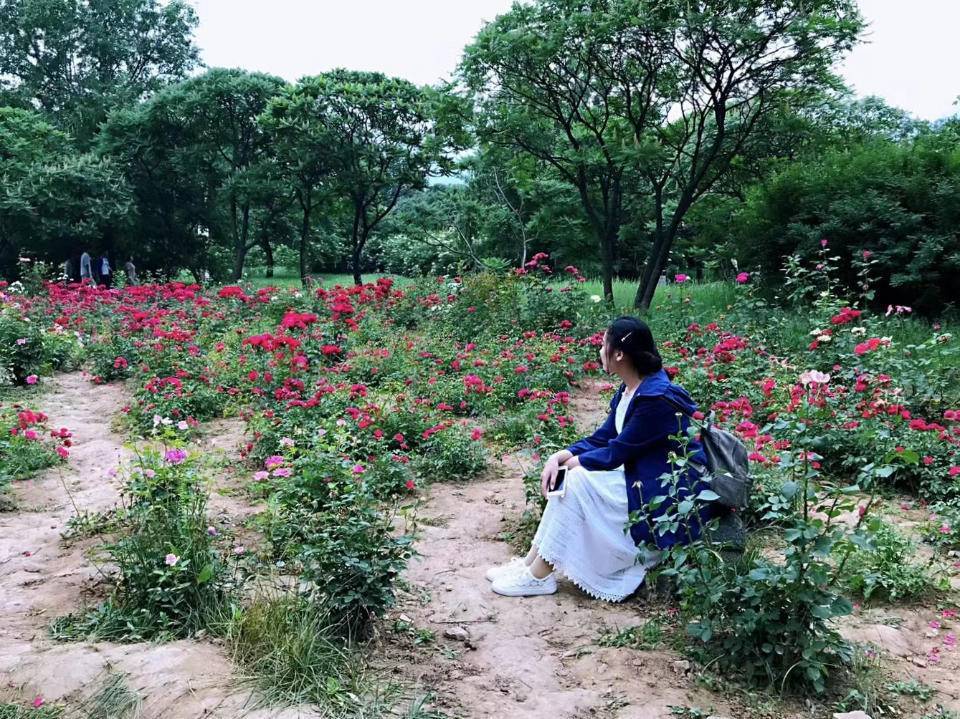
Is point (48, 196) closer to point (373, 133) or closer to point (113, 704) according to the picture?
point (373, 133)

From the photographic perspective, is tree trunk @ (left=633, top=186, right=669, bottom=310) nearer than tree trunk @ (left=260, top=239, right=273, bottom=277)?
Yes

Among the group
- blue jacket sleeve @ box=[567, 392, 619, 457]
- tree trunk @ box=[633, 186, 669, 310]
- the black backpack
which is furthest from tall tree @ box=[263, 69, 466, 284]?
the black backpack

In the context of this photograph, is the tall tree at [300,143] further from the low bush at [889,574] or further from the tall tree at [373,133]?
the low bush at [889,574]

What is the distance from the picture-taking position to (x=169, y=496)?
3330 mm

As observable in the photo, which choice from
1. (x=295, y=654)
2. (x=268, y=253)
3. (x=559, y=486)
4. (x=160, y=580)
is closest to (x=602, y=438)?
(x=559, y=486)

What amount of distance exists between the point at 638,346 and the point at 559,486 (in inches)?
32.5

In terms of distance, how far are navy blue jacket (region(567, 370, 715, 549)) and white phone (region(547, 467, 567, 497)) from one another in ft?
0.63

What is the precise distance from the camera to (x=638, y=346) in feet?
10.7

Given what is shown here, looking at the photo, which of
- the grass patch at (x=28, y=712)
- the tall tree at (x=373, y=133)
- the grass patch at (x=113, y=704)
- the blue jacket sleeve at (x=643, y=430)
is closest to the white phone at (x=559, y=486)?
the blue jacket sleeve at (x=643, y=430)

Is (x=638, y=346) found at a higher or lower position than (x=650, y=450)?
higher

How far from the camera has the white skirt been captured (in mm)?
3268

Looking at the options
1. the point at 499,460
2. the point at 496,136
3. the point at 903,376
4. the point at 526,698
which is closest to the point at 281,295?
the point at 496,136

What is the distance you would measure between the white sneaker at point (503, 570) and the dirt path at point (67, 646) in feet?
4.42

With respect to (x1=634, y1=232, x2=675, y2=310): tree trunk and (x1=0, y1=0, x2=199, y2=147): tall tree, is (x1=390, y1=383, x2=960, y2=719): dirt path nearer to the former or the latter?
(x1=634, y1=232, x2=675, y2=310): tree trunk
